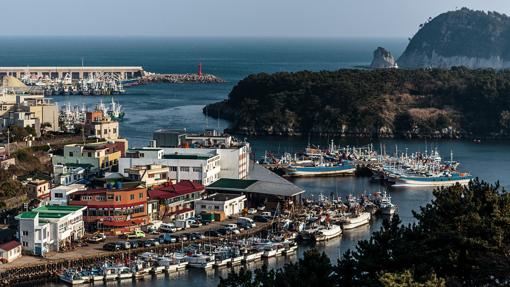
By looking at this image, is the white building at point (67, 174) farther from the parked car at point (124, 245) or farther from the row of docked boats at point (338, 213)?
the row of docked boats at point (338, 213)

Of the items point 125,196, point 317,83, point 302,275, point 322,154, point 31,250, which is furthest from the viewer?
point 317,83

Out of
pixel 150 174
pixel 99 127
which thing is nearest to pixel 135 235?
pixel 150 174

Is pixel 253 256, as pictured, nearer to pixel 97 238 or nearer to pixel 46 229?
pixel 97 238

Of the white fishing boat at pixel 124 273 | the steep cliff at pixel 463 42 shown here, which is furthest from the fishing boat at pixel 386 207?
the steep cliff at pixel 463 42

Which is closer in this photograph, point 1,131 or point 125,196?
point 125,196

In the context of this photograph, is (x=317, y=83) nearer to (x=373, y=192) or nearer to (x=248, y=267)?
(x=373, y=192)

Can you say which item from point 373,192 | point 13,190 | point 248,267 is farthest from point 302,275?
point 373,192

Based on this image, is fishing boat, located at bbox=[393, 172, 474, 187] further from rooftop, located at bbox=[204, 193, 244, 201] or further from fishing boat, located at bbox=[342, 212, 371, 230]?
rooftop, located at bbox=[204, 193, 244, 201]
